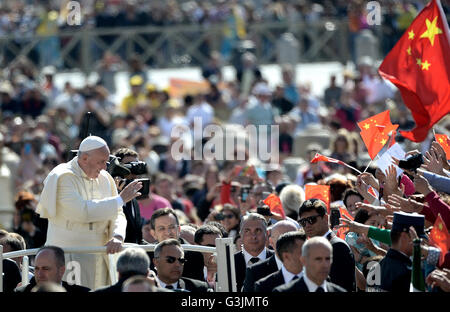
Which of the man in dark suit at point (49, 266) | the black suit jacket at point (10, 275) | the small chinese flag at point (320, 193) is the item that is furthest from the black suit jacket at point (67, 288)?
the small chinese flag at point (320, 193)

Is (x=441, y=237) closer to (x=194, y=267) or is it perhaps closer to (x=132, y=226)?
(x=194, y=267)

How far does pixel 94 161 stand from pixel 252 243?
5.11ft

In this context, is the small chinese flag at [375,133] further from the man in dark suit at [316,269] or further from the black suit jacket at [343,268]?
the man in dark suit at [316,269]

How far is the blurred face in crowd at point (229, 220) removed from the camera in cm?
1241

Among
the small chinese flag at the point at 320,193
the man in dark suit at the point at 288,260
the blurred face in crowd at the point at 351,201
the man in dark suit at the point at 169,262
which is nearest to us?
the man in dark suit at the point at 288,260

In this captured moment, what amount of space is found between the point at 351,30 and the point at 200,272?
18630mm

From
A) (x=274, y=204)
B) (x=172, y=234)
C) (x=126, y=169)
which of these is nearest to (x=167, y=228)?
(x=172, y=234)

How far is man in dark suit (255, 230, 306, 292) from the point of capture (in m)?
9.02

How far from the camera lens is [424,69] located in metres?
11.7

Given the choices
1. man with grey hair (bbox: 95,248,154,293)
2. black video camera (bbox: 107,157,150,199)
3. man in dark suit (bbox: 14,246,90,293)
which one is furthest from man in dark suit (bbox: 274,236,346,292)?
black video camera (bbox: 107,157,150,199)

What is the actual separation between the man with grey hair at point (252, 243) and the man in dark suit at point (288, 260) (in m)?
1.00

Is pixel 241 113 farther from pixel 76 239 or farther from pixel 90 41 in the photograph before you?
pixel 76 239

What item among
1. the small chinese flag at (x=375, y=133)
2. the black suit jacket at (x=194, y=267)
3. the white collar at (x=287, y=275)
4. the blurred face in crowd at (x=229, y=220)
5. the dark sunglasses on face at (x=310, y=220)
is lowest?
the white collar at (x=287, y=275)

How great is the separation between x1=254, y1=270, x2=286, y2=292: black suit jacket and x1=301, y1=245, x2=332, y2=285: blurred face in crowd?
1.98 ft
